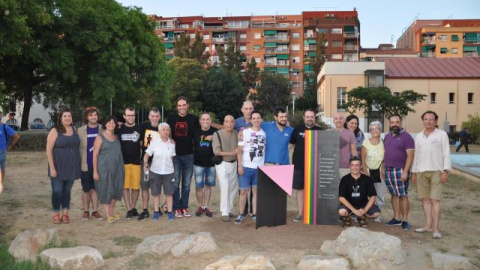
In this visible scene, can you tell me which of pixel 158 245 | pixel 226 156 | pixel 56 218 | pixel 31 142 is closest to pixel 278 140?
pixel 226 156

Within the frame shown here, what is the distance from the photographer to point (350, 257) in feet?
18.5

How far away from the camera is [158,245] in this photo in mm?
6070

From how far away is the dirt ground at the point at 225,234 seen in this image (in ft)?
19.1

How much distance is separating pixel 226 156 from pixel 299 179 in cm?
123

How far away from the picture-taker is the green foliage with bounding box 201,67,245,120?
190 feet

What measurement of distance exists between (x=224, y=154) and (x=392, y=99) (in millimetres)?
33138

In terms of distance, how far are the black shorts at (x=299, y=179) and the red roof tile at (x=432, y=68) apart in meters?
42.7

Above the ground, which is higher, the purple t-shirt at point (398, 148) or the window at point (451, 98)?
the window at point (451, 98)

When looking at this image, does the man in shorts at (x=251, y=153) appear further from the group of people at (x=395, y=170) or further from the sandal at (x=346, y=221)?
the sandal at (x=346, y=221)

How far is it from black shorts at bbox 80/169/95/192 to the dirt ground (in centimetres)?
55

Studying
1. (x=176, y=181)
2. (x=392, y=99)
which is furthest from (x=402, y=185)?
(x=392, y=99)

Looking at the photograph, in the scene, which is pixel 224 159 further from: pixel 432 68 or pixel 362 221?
pixel 432 68

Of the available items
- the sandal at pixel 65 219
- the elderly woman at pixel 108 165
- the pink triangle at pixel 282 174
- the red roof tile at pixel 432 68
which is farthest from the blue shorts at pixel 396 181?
the red roof tile at pixel 432 68

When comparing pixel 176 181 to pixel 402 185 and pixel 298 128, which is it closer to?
pixel 298 128
